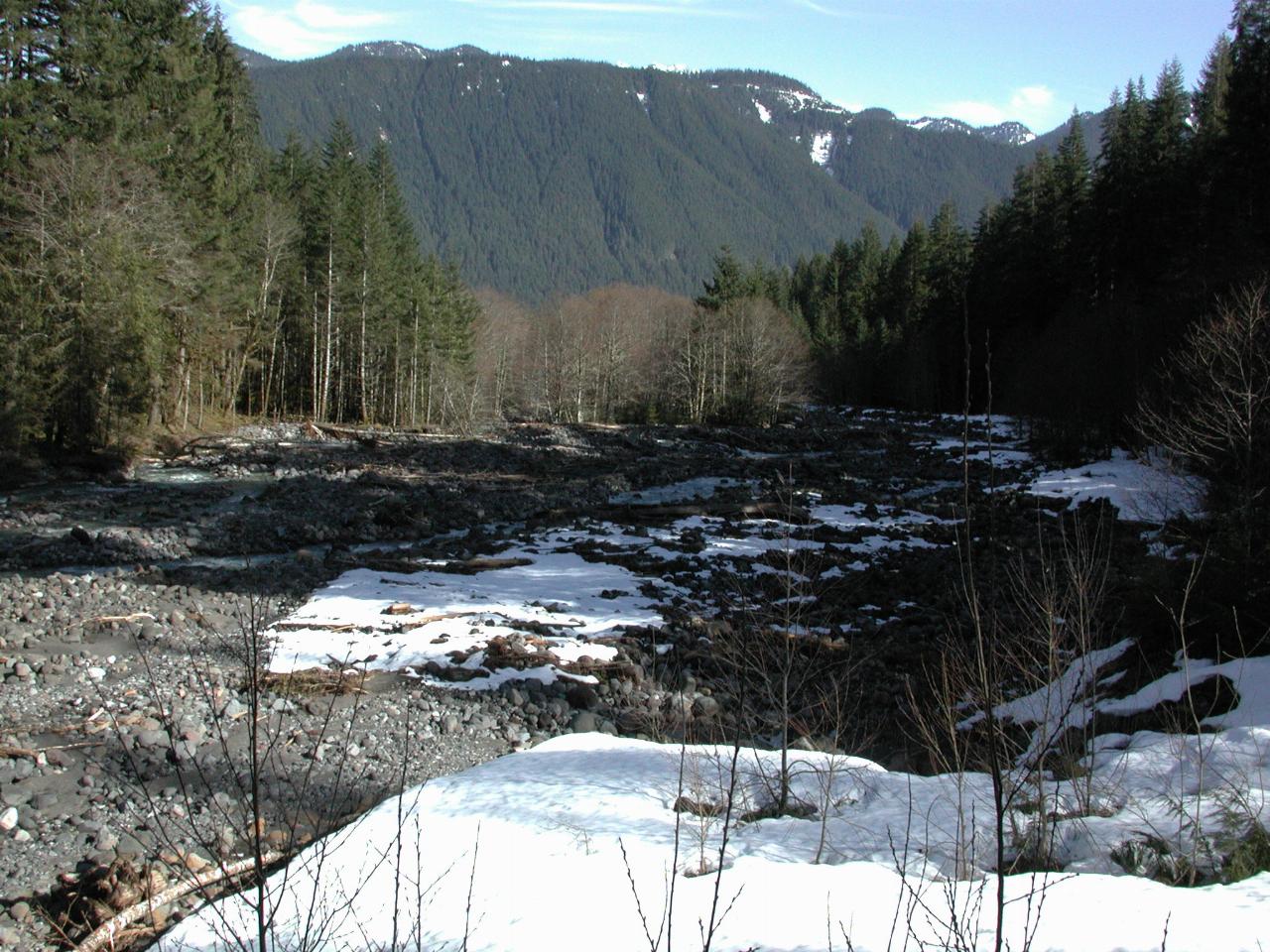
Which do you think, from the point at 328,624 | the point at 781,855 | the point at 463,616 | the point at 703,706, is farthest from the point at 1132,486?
the point at 781,855

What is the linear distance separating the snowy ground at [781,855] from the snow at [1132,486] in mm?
5543

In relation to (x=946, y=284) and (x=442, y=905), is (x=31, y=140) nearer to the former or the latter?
(x=442, y=905)

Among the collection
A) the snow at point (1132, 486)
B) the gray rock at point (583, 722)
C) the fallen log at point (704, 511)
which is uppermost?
the snow at point (1132, 486)

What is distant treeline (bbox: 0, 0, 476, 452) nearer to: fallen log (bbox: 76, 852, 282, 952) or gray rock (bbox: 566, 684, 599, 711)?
gray rock (bbox: 566, 684, 599, 711)

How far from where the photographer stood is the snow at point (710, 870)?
3.86m

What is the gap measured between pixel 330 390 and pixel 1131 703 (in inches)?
1691

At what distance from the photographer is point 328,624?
11086mm

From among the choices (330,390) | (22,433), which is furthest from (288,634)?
(330,390)

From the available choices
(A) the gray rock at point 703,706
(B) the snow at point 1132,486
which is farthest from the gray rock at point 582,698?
(B) the snow at point 1132,486

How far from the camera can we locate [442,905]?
4617mm

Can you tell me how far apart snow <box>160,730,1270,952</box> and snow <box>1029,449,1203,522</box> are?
8.37 meters

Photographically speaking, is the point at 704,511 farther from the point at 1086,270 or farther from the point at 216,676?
the point at 1086,270

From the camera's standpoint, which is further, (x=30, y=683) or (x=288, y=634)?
(x=288, y=634)

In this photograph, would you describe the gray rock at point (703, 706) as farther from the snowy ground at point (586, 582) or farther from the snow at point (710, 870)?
the snow at point (710, 870)
